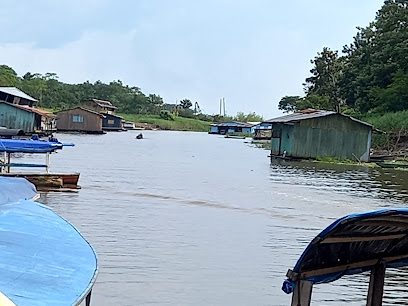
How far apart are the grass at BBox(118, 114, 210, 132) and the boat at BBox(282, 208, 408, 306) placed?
96.4 metres

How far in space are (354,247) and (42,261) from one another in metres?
2.77

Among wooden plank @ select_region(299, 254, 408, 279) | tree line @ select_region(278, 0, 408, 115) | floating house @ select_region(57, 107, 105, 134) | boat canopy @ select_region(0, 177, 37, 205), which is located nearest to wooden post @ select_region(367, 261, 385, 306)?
wooden plank @ select_region(299, 254, 408, 279)

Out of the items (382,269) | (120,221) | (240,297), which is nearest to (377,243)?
(382,269)

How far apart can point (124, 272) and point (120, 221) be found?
4.60 m

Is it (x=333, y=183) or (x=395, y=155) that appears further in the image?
(x=395, y=155)

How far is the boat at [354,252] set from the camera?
15.7 ft

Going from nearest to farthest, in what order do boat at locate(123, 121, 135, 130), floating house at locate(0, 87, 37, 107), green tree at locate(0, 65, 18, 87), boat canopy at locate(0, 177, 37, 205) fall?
boat canopy at locate(0, 177, 37, 205)
floating house at locate(0, 87, 37, 107)
green tree at locate(0, 65, 18, 87)
boat at locate(123, 121, 135, 130)

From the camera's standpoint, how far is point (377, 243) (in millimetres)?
5656

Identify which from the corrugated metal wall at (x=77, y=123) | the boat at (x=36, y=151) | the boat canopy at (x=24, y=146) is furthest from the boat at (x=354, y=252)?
A: the corrugated metal wall at (x=77, y=123)

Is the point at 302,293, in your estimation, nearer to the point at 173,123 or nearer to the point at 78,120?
the point at 78,120

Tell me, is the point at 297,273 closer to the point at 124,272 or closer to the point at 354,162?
the point at 124,272

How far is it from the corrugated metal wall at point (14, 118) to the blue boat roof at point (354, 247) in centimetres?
A: 4946

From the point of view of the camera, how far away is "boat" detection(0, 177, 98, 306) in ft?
15.2

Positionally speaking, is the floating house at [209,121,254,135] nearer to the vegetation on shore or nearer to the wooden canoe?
the vegetation on shore
